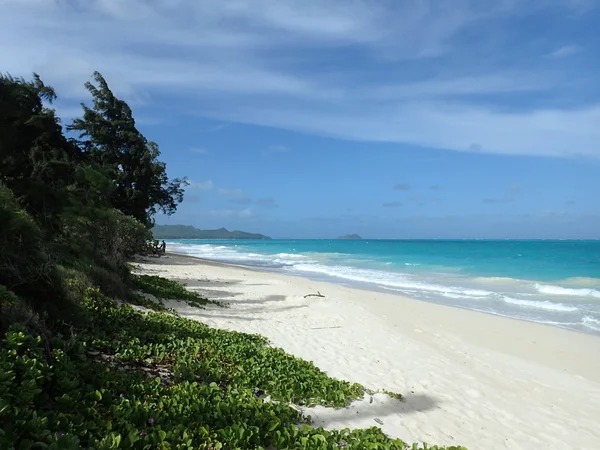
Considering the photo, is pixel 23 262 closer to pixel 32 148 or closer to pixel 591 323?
pixel 32 148

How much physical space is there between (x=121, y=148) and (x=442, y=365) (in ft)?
96.3

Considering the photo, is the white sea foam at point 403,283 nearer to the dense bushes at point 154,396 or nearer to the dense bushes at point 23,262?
the dense bushes at point 154,396

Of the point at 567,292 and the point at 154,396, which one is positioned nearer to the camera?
the point at 154,396

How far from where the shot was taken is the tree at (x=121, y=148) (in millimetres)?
30844

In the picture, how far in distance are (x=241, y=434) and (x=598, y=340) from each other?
12.3m

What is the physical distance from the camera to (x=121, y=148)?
31859mm

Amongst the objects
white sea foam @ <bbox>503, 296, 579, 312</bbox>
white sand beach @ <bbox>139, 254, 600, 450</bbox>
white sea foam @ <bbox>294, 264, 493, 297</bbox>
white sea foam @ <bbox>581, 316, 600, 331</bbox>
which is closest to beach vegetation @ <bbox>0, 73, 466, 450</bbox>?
white sand beach @ <bbox>139, 254, 600, 450</bbox>

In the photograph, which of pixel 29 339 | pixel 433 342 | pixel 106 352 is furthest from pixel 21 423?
pixel 433 342

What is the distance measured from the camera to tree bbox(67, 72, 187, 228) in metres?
30.8

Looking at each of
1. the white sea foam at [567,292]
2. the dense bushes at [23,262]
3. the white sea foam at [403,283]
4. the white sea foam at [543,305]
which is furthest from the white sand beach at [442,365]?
the white sea foam at [567,292]

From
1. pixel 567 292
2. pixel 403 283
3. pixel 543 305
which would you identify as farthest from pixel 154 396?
pixel 567 292

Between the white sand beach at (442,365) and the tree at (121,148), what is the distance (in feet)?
59.4

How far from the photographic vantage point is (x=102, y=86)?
1238 inches

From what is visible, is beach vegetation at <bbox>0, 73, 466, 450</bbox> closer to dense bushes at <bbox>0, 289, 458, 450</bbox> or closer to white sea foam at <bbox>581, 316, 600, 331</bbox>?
dense bushes at <bbox>0, 289, 458, 450</bbox>
